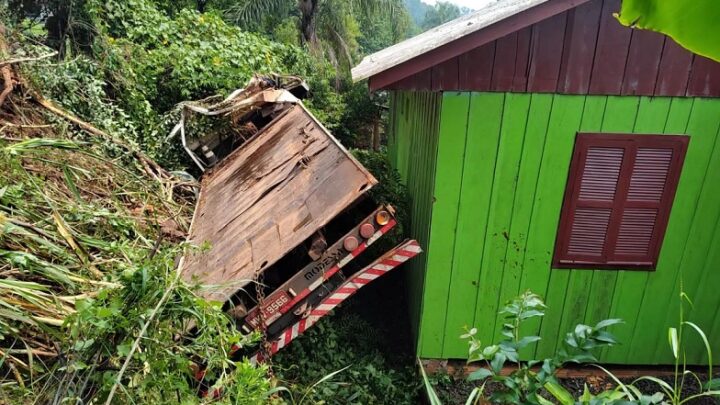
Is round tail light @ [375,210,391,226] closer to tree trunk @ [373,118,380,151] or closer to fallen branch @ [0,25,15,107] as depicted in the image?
fallen branch @ [0,25,15,107]

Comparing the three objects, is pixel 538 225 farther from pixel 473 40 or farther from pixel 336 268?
pixel 336 268

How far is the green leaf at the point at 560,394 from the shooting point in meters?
1.52

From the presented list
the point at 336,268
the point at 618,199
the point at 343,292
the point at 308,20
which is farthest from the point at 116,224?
the point at 308,20

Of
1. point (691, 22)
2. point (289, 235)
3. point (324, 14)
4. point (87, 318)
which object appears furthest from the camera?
point (324, 14)

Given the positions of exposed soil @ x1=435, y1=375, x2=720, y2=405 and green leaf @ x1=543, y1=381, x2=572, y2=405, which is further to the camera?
exposed soil @ x1=435, y1=375, x2=720, y2=405

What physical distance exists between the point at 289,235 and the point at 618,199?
2.84 metres

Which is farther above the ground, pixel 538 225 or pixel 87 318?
pixel 87 318

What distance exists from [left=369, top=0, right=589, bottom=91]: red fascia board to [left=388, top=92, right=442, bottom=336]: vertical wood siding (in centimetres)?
43

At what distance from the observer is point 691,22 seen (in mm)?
946

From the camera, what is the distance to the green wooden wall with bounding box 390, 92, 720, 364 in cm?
328

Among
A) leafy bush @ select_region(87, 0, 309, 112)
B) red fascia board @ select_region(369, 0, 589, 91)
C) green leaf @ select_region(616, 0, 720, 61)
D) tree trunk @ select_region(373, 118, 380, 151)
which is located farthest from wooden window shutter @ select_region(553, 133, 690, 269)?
tree trunk @ select_region(373, 118, 380, 151)

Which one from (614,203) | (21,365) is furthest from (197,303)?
(614,203)

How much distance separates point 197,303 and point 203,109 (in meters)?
4.11

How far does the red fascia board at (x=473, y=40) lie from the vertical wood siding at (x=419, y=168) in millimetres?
430
